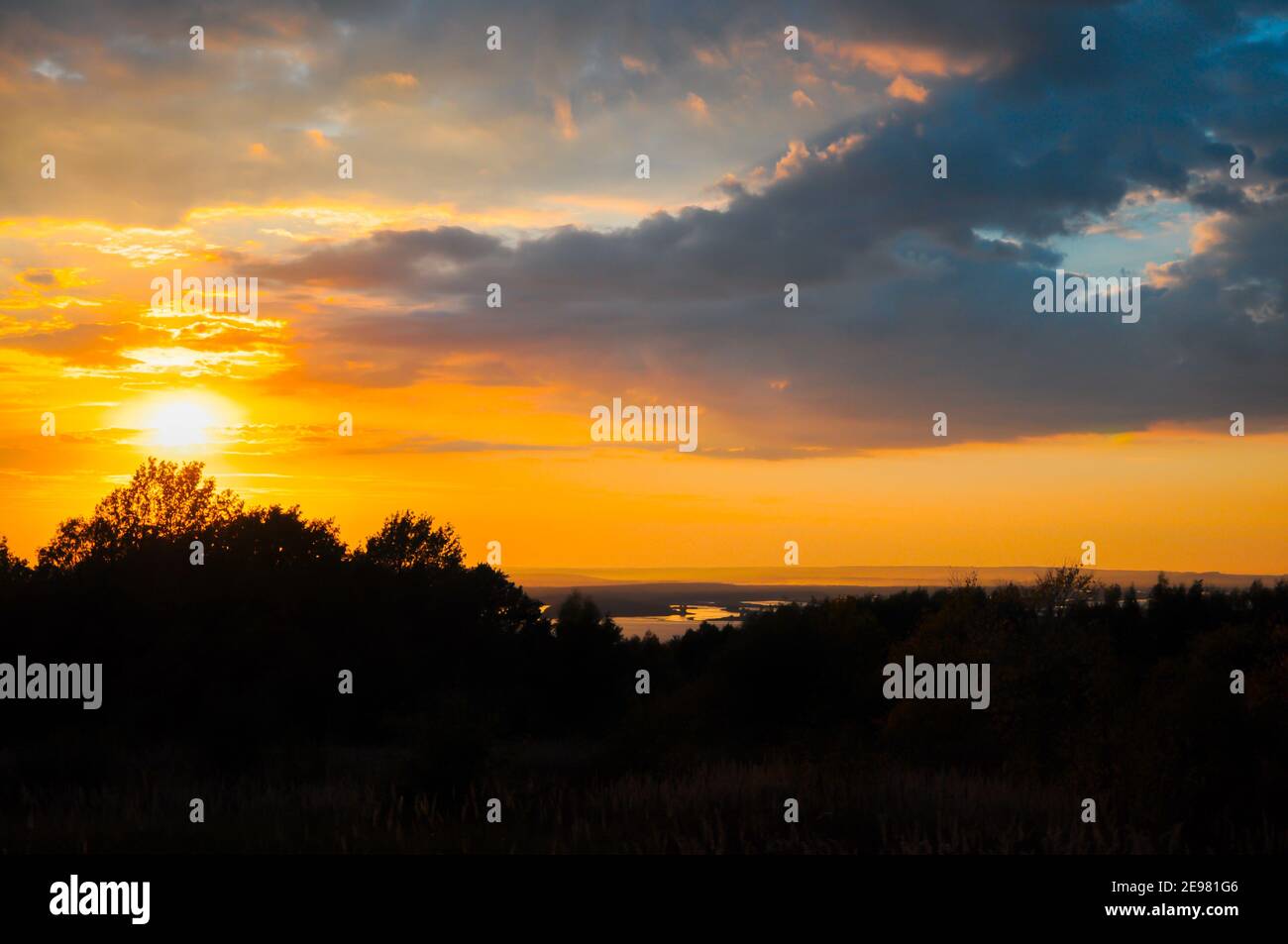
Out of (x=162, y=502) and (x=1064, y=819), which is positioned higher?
(x=162, y=502)

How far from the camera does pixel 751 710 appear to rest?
56.0 m

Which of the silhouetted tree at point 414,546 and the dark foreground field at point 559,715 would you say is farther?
the silhouetted tree at point 414,546

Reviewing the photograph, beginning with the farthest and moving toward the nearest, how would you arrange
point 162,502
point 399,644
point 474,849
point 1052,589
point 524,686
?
point 162,502
point 524,686
point 399,644
point 1052,589
point 474,849

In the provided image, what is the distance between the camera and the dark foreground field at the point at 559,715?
43.4 feet

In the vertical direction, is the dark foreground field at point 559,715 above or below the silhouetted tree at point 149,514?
below

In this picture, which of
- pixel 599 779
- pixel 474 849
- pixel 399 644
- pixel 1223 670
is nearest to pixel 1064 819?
pixel 474 849

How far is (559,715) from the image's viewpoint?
54.5 metres

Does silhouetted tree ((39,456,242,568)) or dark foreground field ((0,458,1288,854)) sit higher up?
silhouetted tree ((39,456,242,568))

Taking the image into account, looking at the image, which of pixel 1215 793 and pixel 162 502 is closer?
pixel 1215 793

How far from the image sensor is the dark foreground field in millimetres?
13219

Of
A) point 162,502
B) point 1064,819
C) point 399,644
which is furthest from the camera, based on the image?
point 162,502

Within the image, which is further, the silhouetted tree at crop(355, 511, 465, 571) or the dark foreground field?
the silhouetted tree at crop(355, 511, 465, 571)
